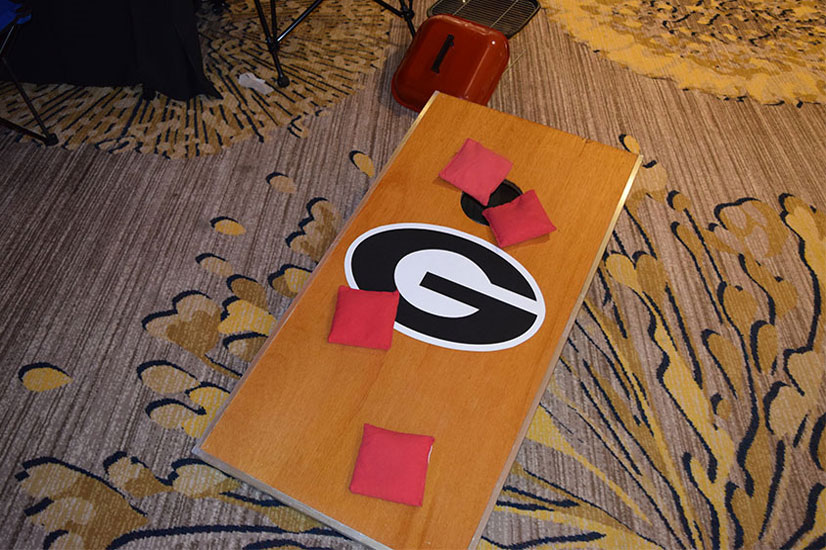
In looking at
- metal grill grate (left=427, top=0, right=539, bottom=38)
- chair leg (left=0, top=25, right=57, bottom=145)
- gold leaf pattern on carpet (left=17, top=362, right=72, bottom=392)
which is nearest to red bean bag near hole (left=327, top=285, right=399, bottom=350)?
gold leaf pattern on carpet (left=17, top=362, right=72, bottom=392)

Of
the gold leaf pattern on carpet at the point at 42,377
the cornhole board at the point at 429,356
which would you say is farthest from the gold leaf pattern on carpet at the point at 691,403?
the gold leaf pattern on carpet at the point at 42,377

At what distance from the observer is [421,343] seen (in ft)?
4.17

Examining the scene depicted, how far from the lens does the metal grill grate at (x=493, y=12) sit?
2703 mm

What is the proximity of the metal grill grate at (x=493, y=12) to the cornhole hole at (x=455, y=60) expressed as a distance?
1.55 ft

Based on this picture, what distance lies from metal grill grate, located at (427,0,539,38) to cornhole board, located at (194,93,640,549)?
52.6 inches

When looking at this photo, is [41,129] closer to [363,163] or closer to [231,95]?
[231,95]

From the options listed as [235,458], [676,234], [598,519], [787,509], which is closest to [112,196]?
[235,458]

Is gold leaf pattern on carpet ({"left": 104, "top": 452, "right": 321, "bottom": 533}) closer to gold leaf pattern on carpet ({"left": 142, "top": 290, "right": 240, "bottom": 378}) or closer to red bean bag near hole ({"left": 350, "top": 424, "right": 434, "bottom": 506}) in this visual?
gold leaf pattern on carpet ({"left": 142, "top": 290, "right": 240, "bottom": 378})

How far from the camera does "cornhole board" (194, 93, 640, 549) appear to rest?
3.56 feet

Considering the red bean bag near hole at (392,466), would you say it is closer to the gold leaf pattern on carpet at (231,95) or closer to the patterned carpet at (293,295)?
the patterned carpet at (293,295)

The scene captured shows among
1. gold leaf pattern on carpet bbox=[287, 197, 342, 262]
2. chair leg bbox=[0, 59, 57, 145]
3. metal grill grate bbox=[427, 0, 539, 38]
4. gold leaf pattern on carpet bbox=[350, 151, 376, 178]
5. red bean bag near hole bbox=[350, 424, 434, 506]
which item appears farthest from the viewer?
metal grill grate bbox=[427, 0, 539, 38]

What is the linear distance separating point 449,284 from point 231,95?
5.24 feet

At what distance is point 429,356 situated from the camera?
1.25m

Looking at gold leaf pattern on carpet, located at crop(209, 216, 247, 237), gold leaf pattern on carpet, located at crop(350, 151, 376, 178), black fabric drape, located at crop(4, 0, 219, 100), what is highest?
black fabric drape, located at crop(4, 0, 219, 100)
